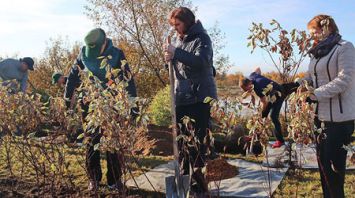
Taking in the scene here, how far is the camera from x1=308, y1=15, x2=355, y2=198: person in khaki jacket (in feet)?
9.31

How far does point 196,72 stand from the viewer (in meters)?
3.48

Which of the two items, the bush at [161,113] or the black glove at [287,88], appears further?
the bush at [161,113]

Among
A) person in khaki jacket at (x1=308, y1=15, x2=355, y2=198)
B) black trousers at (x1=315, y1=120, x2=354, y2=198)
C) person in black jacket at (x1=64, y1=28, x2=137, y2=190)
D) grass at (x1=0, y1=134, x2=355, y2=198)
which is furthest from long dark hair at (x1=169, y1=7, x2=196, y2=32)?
black trousers at (x1=315, y1=120, x2=354, y2=198)

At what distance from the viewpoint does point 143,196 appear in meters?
3.97

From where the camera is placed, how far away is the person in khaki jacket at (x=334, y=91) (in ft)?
9.31

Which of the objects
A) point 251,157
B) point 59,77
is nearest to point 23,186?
point 59,77

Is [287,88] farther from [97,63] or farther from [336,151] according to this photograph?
[97,63]

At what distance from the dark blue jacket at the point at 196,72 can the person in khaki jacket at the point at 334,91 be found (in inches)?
32.1

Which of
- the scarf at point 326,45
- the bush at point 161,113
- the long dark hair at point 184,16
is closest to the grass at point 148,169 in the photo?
the scarf at point 326,45

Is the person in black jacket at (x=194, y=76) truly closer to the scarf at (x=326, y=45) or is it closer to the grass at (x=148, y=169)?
the grass at (x=148, y=169)

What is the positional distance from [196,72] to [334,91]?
109 cm

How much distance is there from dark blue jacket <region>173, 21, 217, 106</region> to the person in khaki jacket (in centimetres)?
82

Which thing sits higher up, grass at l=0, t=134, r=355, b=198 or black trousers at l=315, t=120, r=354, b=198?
black trousers at l=315, t=120, r=354, b=198

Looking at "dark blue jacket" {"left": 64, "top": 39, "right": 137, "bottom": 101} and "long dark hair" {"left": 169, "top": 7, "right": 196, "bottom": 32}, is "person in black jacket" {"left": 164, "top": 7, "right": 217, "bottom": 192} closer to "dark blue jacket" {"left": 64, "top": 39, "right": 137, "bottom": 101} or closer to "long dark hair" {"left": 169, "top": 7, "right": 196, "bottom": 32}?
"long dark hair" {"left": 169, "top": 7, "right": 196, "bottom": 32}
